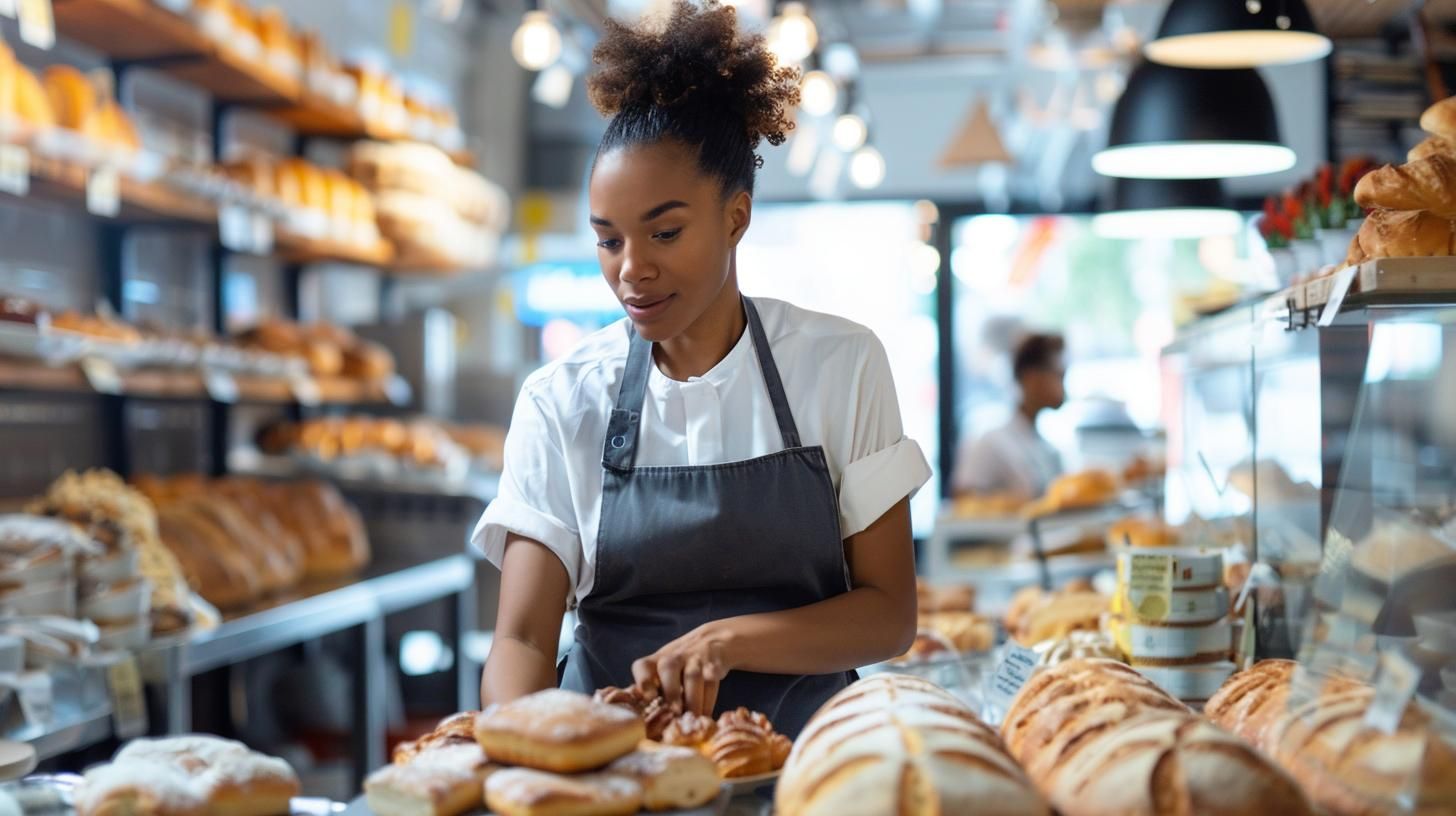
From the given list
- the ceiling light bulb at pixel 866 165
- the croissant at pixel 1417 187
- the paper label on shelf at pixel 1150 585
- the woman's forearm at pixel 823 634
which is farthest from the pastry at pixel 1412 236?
the ceiling light bulb at pixel 866 165

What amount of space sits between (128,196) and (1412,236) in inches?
131

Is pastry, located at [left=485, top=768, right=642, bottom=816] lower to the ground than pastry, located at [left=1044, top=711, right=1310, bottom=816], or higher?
lower

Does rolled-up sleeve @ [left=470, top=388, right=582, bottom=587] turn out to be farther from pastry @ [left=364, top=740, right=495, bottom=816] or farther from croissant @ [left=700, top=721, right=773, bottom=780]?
pastry @ [left=364, top=740, right=495, bottom=816]

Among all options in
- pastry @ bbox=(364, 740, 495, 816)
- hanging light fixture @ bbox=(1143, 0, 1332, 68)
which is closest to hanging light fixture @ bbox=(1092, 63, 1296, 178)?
hanging light fixture @ bbox=(1143, 0, 1332, 68)

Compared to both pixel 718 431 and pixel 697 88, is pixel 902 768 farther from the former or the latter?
pixel 697 88

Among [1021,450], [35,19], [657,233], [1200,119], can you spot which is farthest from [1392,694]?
[1021,450]

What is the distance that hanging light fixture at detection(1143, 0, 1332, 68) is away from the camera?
Result: 267 cm

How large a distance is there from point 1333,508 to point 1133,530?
1881mm

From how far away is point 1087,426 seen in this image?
7703 millimetres

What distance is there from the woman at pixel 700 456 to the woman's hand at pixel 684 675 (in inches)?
6.4

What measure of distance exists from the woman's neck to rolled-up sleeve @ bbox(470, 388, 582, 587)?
7.2 inches

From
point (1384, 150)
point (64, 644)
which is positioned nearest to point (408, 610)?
point (64, 644)

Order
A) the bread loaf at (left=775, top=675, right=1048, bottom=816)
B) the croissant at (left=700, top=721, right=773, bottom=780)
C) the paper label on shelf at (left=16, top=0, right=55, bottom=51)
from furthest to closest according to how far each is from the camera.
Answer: the paper label on shelf at (left=16, top=0, right=55, bottom=51) → the croissant at (left=700, top=721, right=773, bottom=780) → the bread loaf at (left=775, top=675, right=1048, bottom=816)

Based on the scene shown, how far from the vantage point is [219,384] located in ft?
14.6
